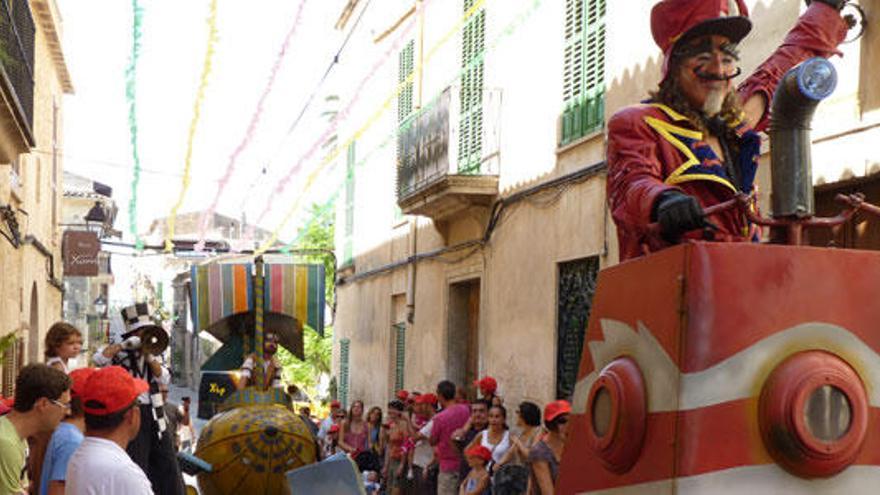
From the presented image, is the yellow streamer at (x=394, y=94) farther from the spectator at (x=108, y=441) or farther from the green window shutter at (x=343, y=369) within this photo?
the spectator at (x=108, y=441)

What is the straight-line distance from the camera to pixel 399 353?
25.4 metres

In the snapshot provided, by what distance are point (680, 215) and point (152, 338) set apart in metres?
6.46

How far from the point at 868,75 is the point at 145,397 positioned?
16.9ft

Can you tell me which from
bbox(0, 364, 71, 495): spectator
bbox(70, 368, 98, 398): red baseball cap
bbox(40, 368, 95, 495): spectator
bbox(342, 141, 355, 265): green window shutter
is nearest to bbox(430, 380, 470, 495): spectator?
bbox(40, 368, 95, 495): spectator

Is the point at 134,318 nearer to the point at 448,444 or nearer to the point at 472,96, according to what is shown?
the point at 448,444

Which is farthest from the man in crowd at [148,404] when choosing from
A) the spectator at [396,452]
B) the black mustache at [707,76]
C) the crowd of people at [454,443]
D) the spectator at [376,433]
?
the spectator at [376,433]

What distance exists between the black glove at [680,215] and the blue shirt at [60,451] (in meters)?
3.34

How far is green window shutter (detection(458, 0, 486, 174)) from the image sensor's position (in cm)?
1977

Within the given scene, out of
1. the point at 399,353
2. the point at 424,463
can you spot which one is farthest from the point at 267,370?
the point at 399,353

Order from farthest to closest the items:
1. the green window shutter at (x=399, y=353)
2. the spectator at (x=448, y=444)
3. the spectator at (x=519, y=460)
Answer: the green window shutter at (x=399, y=353)
the spectator at (x=448, y=444)
the spectator at (x=519, y=460)

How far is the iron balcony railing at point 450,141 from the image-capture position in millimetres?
19047

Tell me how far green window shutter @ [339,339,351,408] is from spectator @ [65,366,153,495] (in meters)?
25.0

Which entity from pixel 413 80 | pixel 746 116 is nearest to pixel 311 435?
pixel 746 116

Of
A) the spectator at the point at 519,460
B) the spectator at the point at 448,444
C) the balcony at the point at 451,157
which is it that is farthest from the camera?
the balcony at the point at 451,157
